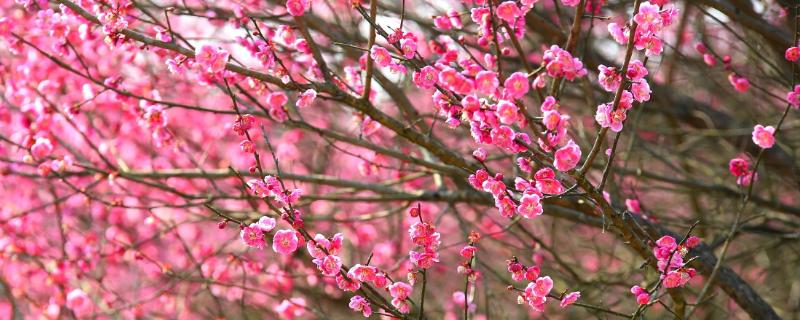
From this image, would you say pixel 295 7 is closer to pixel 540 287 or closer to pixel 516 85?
pixel 516 85

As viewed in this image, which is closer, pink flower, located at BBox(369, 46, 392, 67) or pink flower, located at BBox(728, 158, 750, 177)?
pink flower, located at BBox(369, 46, 392, 67)

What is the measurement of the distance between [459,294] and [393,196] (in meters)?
0.70

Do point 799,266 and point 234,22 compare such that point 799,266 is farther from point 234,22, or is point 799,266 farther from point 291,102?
point 234,22

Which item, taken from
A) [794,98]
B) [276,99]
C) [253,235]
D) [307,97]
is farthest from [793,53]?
[253,235]

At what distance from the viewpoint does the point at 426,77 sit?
283 centimetres

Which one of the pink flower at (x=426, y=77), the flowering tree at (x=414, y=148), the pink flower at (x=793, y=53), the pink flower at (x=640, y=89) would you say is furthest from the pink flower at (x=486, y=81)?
the pink flower at (x=793, y=53)

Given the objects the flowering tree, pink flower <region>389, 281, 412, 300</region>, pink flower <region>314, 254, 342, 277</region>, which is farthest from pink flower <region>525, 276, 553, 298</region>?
pink flower <region>314, 254, 342, 277</region>

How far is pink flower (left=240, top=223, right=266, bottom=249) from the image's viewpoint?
2924mm

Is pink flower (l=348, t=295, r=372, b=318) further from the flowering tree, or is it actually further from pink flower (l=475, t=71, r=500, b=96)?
pink flower (l=475, t=71, r=500, b=96)

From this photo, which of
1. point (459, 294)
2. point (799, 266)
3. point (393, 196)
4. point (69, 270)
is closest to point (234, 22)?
point (393, 196)

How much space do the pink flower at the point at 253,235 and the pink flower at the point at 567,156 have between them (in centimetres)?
118

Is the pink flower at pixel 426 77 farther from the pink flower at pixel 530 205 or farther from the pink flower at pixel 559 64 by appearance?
the pink flower at pixel 530 205

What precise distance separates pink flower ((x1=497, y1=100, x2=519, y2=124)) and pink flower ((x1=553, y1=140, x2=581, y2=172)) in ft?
0.81

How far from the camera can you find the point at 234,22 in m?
4.06
